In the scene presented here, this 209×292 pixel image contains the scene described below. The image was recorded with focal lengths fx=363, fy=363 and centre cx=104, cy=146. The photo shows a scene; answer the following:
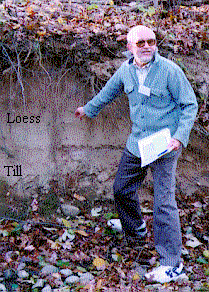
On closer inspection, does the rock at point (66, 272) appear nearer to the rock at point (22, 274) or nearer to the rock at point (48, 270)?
the rock at point (48, 270)

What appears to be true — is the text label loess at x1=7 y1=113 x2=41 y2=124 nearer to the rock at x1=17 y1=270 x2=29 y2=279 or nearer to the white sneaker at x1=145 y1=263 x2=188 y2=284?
the rock at x1=17 y1=270 x2=29 y2=279

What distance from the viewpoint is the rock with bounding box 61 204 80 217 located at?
168 inches

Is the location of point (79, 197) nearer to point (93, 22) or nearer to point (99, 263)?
point (99, 263)

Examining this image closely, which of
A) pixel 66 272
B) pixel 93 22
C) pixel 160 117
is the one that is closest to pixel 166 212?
pixel 160 117

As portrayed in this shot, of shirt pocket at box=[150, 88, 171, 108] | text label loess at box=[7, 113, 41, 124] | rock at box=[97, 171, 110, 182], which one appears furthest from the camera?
rock at box=[97, 171, 110, 182]

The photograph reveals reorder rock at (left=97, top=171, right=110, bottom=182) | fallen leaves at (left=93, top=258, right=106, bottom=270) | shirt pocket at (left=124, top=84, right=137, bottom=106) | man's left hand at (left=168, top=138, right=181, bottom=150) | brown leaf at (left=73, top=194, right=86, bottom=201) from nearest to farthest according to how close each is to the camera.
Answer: man's left hand at (left=168, top=138, right=181, bottom=150)
shirt pocket at (left=124, top=84, right=137, bottom=106)
fallen leaves at (left=93, top=258, right=106, bottom=270)
brown leaf at (left=73, top=194, right=86, bottom=201)
rock at (left=97, top=171, right=110, bottom=182)

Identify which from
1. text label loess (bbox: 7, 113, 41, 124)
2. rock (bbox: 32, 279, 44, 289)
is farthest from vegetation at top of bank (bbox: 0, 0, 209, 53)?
rock (bbox: 32, 279, 44, 289)

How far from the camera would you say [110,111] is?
4.37 metres

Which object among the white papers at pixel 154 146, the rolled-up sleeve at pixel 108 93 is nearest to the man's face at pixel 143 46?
the rolled-up sleeve at pixel 108 93

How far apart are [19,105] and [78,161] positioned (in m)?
0.97

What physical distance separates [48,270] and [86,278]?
14.1 inches

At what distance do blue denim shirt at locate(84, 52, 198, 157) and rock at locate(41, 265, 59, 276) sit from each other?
1288mm

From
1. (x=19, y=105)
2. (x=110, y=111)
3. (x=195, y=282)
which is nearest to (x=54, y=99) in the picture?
(x=19, y=105)

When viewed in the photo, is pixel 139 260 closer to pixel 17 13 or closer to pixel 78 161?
pixel 78 161
